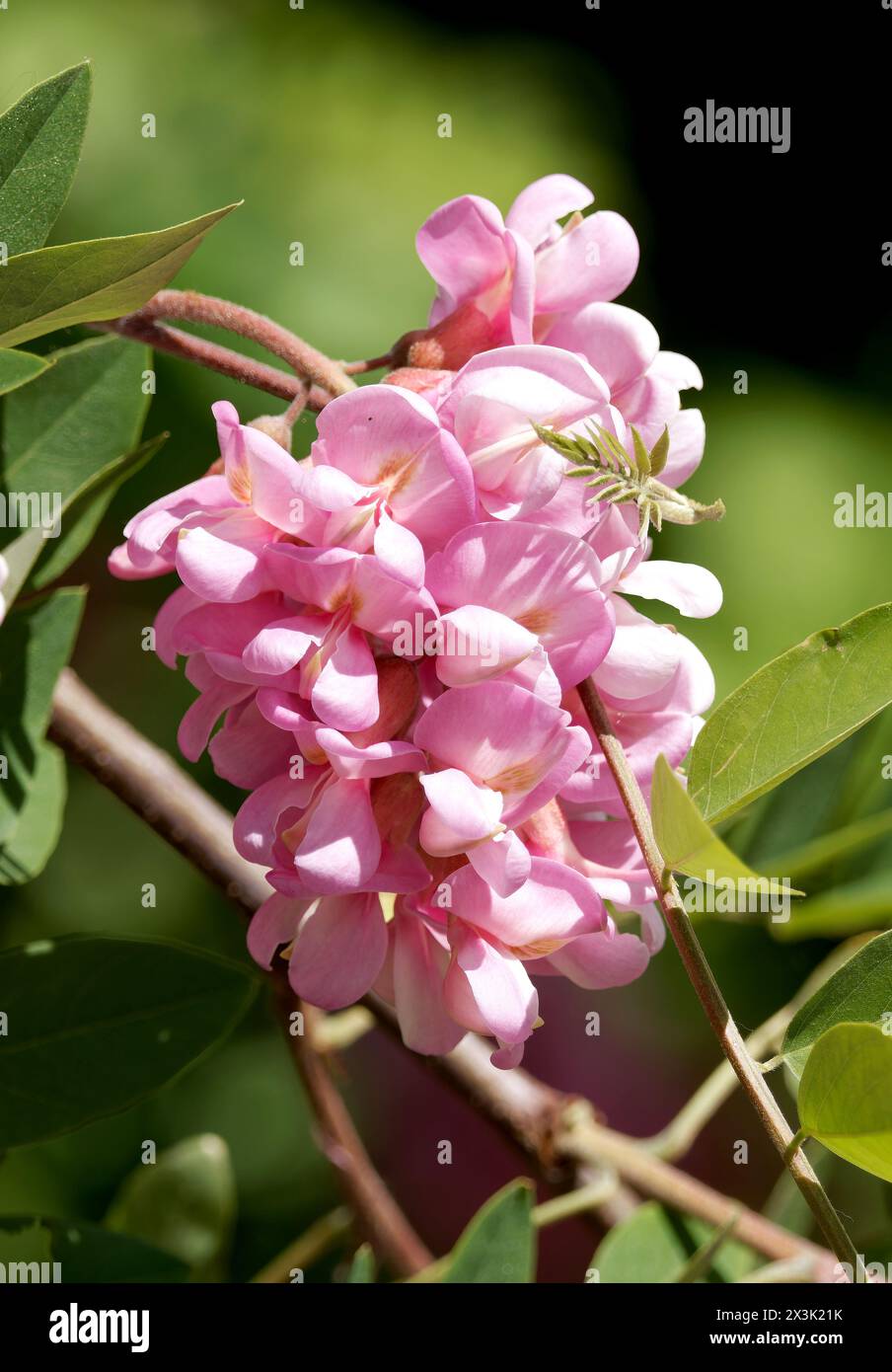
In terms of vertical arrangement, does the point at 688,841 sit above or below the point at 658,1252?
above

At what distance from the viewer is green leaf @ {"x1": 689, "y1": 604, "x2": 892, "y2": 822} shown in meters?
0.51

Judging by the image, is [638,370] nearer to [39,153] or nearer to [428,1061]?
[39,153]

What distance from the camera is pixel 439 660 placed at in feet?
1.63

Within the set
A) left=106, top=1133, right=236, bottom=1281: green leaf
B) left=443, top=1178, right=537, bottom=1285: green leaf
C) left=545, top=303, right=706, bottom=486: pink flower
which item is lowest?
left=106, top=1133, right=236, bottom=1281: green leaf

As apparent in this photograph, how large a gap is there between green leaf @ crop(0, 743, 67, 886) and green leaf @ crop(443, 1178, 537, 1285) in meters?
0.29

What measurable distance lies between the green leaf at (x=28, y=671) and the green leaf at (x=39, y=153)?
208mm

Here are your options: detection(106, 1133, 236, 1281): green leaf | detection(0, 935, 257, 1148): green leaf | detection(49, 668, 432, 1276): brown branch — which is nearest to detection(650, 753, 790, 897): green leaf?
detection(0, 935, 257, 1148): green leaf

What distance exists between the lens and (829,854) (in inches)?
30.4

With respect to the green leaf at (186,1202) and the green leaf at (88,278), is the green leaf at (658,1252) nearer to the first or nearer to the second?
the green leaf at (186,1202)

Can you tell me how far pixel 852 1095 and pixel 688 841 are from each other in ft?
0.36

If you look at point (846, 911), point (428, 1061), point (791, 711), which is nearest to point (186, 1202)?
point (428, 1061)

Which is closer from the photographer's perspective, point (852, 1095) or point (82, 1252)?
point (852, 1095)

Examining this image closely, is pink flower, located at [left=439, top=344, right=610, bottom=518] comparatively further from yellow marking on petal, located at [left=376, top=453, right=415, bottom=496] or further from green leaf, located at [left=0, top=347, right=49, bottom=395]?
green leaf, located at [left=0, top=347, right=49, bottom=395]
